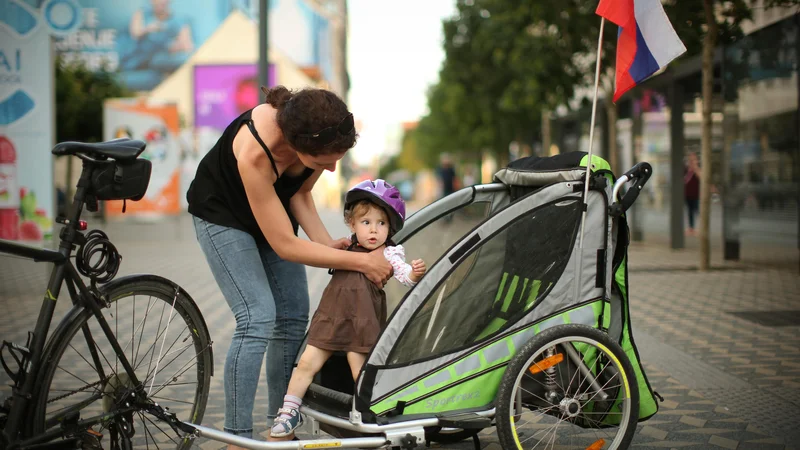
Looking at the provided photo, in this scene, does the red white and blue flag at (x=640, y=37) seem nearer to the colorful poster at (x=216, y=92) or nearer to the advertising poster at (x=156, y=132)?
the advertising poster at (x=156, y=132)

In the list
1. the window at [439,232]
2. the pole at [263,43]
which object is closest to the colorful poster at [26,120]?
the pole at [263,43]

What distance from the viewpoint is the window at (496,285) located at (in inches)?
132

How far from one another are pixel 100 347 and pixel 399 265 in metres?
1.13

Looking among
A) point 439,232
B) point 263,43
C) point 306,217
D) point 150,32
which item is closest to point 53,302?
point 306,217

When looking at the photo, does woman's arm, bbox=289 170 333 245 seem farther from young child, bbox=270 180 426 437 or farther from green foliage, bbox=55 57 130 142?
green foliage, bbox=55 57 130 142

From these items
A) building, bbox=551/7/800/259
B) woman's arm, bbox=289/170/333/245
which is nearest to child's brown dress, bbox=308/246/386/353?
woman's arm, bbox=289/170/333/245

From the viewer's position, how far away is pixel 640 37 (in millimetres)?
3842

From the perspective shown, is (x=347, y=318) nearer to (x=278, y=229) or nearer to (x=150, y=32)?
(x=278, y=229)

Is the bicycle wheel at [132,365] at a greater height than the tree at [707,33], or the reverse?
the tree at [707,33]

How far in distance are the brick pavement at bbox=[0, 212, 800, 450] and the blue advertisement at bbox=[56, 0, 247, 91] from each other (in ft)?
186

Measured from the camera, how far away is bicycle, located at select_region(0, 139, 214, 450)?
3004 mm

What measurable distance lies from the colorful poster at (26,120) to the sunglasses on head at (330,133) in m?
7.21

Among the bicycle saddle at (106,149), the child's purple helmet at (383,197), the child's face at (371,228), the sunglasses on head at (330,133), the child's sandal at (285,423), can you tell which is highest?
the sunglasses on head at (330,133)

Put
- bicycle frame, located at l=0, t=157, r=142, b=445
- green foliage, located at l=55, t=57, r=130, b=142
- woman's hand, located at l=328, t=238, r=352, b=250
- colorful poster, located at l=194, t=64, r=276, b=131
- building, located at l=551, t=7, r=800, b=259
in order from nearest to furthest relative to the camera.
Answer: bicycle frame, located at l=0, t=157, r=142, b=445, woman's hand, located at l=328, t=238, r=352, b=250, building, located at l=551, t=7, r=800, b=259, green foliage, located at l=55, t=57, r=130, b=142, colorful poster, located at l=194, t=64, r=276, b=131
